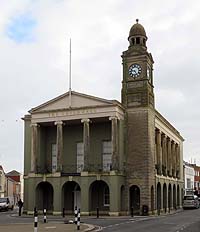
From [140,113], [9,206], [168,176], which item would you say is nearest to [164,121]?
[168,176]

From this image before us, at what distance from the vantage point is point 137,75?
171ft

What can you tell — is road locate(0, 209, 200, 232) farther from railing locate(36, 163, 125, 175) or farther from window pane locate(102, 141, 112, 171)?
window pane locate(102, 141, 112, 171)

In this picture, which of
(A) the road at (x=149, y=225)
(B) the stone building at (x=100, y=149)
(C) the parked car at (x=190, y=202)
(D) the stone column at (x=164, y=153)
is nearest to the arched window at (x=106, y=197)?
(B) the stone building at (x=100, y=149)

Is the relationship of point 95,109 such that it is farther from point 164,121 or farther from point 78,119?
point 164,121

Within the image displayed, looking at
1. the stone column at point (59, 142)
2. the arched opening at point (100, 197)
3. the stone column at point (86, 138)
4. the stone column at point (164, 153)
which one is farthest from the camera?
the stone column at point (164, 153)

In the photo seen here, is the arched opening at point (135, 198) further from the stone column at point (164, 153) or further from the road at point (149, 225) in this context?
the road at point (149, 225)

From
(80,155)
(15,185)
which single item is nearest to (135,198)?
(80,155)

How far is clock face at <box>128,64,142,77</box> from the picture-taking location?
52144mm

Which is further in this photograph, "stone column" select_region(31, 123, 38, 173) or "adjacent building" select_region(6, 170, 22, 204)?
"adjacent building" select_region(6, 170, 22, 204)

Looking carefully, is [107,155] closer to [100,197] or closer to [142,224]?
[100,197]

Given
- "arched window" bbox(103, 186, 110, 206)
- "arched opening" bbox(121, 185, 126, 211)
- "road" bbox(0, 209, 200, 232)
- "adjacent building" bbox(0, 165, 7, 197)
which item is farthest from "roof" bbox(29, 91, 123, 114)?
"adjacent building" bbox(0, 165, 7, 197)

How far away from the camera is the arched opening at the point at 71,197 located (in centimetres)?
5184

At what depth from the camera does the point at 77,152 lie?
174ft

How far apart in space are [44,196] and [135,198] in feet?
32.5
